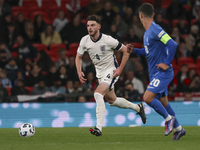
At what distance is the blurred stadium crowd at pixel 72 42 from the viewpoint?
10977 millimetres

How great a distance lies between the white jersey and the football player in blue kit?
1.16m

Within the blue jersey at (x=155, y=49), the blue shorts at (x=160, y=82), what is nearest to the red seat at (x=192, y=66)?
the blue jersey at (x=155, y=49)

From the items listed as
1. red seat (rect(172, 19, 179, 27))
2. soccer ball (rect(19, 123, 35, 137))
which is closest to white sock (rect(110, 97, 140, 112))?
soccer ball (rect(19, 123, 35, 137))

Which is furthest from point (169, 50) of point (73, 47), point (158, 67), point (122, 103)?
point (73, 47)

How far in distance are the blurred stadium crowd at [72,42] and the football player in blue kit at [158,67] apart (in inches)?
150

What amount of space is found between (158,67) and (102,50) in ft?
5.76

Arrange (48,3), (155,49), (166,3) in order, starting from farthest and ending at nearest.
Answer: (48,3) < (166,3) < (155,49)

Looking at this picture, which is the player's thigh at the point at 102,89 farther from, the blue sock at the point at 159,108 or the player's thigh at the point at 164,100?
the blue sock at the point at 159,108

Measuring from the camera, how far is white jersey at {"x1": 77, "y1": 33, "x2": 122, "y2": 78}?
743cm

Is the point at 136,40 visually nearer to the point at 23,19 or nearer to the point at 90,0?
the point at 90,0

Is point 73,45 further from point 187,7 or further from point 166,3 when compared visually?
point 187,7

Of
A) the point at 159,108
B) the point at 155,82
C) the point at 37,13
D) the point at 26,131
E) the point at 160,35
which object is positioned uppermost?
the point at 37,13

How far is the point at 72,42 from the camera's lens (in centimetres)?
1375

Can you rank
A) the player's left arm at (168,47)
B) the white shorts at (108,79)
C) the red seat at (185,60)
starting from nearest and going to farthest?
the player's left arm at (168,47) < the white shorts at (108,79) < the red seat at (185,60)
